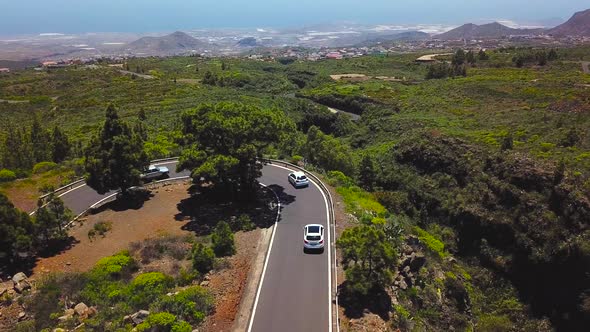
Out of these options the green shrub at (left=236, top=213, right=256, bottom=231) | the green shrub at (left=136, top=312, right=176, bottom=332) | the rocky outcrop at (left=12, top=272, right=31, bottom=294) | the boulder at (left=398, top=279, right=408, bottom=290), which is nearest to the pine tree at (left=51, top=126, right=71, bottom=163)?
the rocky outcrop at (left=12, top=272, right=31, bottom=294)

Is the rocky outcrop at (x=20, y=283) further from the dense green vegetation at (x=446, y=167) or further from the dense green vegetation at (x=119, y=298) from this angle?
the dense green vegetation at (x=446, y=167)

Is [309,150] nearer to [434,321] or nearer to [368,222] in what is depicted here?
[368,222]

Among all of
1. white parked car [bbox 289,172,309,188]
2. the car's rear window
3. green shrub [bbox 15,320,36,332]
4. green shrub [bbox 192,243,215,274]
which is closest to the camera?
green shrub [bbox 15,320,36,332]

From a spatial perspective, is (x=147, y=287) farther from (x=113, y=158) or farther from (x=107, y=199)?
(x=107, y=199)

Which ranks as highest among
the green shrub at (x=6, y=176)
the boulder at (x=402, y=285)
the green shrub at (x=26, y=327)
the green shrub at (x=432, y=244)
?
the green shrub at (x=6, y=176)

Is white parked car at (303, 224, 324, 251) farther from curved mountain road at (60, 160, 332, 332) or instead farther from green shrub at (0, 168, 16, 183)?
green shrub at (0, 168, 16, 183)

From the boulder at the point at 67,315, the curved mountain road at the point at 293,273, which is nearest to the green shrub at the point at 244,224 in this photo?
the curved mountain road at the point at 293,273
